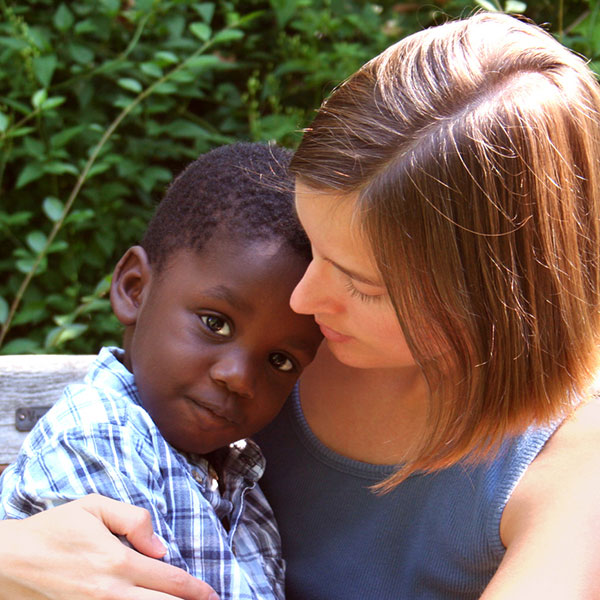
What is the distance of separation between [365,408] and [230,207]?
1.60 feet

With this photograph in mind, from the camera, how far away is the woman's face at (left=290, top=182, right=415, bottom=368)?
4.34 ft

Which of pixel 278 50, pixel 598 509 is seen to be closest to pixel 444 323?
pixel 598 509

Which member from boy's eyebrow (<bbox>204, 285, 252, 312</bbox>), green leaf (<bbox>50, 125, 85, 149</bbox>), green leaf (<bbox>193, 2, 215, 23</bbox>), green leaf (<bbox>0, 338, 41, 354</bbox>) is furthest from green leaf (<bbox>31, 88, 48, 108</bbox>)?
boy's eyebrow (<bbox>204, 285, 252, 312</bbox>)

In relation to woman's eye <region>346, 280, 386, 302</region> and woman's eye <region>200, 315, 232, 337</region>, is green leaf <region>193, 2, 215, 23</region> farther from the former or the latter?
woman's eye <region>346, 280, 386, 302</region>

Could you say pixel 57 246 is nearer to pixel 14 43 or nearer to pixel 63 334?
pixel 63 334

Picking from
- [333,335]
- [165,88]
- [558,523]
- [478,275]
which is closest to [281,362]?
[333,335]

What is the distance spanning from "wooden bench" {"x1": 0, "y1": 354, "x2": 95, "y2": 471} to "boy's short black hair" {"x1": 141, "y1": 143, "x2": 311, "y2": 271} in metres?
0.35

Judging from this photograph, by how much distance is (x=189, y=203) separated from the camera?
1.61 metres

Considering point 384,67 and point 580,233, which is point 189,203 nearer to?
point 384,67

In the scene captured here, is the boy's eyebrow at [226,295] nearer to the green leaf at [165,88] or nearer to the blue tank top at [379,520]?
the blue tank top at [379,520]

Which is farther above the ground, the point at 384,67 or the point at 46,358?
the point at 384,67

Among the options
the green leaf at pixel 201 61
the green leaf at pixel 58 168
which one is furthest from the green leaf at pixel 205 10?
the green leaf at pixel 58 168

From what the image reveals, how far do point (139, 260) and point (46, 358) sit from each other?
35 centimetres

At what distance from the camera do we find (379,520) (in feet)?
5.39
